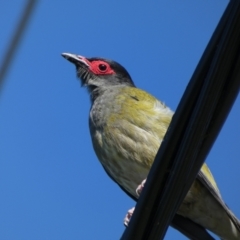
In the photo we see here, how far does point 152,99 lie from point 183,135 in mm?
3186

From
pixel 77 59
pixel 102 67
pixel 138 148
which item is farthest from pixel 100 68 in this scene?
pixel 138 148

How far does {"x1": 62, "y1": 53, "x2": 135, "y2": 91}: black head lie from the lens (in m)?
6.01

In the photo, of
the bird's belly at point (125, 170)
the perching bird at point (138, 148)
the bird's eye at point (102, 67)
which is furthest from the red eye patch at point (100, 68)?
the bird's belly at point (125, 170)

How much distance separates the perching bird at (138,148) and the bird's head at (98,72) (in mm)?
542

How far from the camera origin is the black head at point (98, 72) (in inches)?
237

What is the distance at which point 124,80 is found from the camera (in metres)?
6.21

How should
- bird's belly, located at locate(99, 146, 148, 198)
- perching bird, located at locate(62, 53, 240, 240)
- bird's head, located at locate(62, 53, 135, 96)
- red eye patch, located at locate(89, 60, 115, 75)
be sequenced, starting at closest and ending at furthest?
perching bird, located at locate(62, 53, 240, 240) < bird's belly, located at locate(99, 146, 148, 198) < bird's head, located at locate(62, 53, 135, 96) < red eye patch, located at locate(89, 60, 115, 75)

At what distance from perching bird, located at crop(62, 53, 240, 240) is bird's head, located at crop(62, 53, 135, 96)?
0.54 meters

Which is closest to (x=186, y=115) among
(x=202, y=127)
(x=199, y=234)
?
(x=202, y=127)

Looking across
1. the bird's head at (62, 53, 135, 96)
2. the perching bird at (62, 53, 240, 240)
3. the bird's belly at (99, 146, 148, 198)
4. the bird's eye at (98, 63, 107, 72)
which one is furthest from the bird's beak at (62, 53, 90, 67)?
the bird's belly at (99, 146, 148, 198)

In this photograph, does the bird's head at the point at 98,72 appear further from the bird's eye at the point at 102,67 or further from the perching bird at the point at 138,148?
the perching bird at the point at 138,148

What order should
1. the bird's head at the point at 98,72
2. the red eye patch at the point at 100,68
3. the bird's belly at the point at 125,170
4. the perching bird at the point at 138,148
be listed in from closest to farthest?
the perching bird at the point at 138,148 → the bird's belly at the point at 125,170 → the bird's head at the point at 98,72 → the red eye patch at the point at 100,68

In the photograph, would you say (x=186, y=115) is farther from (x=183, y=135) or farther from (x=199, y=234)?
(x=199, y=234)

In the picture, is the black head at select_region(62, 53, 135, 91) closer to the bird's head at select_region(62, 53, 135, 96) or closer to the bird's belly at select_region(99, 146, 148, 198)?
the bird's head at select_region(62, 53, 135, 96)
